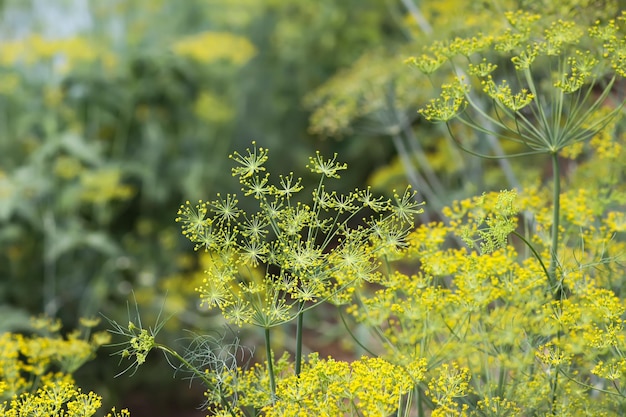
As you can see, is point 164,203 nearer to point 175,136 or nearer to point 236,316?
point 175,136

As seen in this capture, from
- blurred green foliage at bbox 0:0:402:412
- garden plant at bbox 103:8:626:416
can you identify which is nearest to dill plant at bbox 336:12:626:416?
garden plant at bbox 103:8:626:416

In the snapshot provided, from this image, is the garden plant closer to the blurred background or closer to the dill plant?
the dill plant

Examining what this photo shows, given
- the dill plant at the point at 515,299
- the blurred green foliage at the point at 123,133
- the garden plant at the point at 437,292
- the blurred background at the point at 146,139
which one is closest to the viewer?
the garden plant at the point at 437,292

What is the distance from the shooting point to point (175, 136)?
6.79m

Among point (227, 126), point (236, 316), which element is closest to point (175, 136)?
point (227, 126)

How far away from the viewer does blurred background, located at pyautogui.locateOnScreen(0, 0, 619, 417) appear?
532cm

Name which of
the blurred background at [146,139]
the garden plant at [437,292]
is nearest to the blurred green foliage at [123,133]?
the blurred background at [146,139]

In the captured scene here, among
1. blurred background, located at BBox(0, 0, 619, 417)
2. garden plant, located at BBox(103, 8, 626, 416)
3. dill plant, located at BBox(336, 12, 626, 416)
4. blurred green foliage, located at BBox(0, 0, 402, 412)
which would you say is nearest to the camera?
garden plant, located at BBox(103, 8, 626, 416)

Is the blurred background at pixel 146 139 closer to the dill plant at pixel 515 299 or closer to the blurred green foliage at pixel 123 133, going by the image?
the blurred green foliage at pixel 123 133

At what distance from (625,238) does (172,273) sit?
4.09 metres

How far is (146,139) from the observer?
6461mm

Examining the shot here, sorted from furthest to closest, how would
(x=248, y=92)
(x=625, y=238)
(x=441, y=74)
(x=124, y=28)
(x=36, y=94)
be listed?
(x=248, y=92), (x=124, y=28), (x=36, y=94), (x=441, y=74), (x=625, y=238)

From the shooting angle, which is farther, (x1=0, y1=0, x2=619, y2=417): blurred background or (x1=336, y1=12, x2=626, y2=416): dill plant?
(x1=0, y1=0, x2=619, y2=417): blurred background

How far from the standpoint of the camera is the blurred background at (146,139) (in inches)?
210
